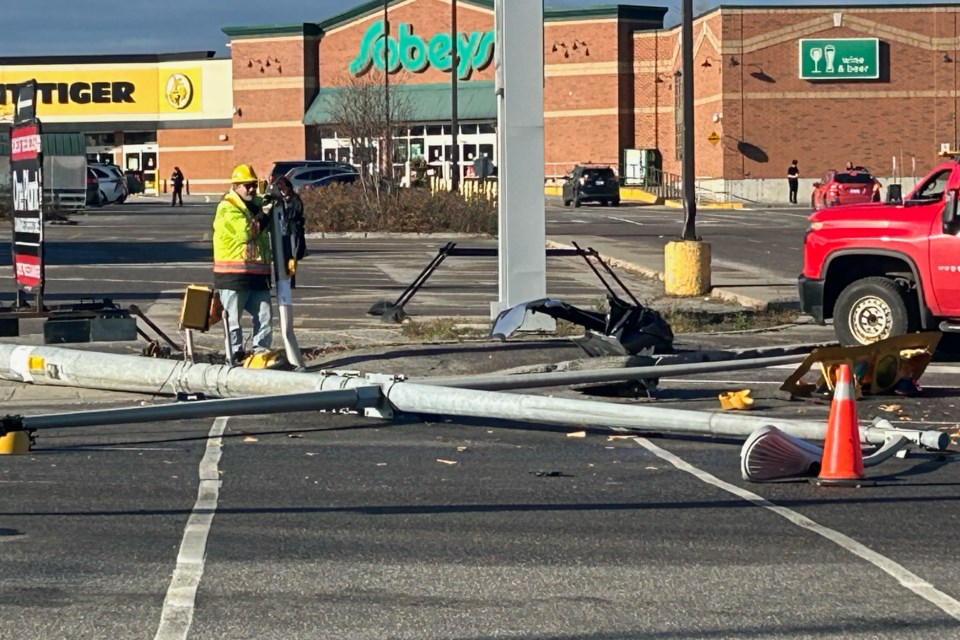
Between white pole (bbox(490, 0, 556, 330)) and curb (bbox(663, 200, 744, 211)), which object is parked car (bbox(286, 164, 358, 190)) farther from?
white pole (bbox(490, 0, 556, 330))

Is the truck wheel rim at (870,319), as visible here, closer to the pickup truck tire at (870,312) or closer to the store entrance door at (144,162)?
the pickup truck tire at (870,312)

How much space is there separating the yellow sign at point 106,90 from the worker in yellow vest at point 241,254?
7769 centimetres

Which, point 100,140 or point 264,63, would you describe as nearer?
point 264,63

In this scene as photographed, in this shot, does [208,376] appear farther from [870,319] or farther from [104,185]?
[104,185]

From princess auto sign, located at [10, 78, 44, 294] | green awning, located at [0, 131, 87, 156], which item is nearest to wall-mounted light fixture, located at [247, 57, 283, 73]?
green awning, located at [0, 131, 87, 156]

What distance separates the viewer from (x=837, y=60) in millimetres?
66688

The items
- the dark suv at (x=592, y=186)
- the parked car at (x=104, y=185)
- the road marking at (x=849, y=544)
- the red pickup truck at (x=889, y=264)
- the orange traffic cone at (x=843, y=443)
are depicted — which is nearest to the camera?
the road marking at (x=849, y=544)

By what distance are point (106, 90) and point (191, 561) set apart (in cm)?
8747

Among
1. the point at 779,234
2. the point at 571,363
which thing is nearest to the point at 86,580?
the point at 571,363

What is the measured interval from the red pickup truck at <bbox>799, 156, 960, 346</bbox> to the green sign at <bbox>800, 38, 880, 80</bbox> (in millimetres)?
51889

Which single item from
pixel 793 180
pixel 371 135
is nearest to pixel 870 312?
pixel 371 135

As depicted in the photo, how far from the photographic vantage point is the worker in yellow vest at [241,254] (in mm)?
14438

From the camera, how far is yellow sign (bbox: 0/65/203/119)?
296 ft

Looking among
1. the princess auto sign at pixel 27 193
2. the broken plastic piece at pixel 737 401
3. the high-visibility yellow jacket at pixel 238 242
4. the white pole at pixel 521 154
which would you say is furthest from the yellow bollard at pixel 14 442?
the white pole at pixel 521 154
